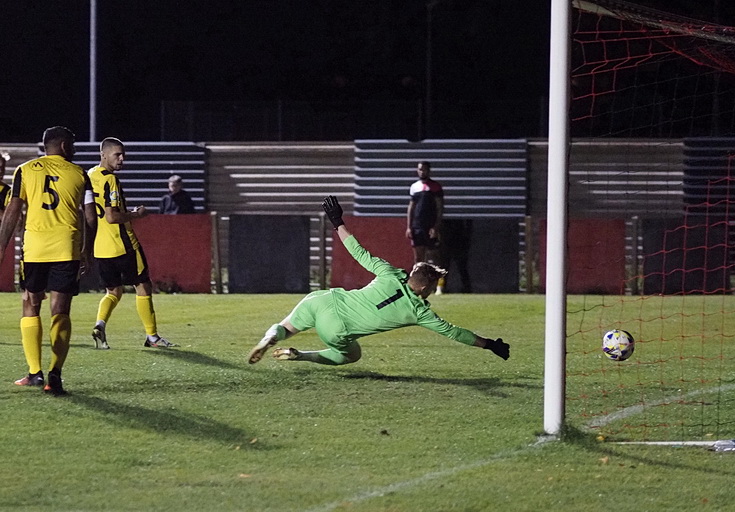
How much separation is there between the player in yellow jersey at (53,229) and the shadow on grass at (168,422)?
533 millimetres

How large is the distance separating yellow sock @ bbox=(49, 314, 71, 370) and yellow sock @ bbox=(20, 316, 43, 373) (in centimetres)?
31

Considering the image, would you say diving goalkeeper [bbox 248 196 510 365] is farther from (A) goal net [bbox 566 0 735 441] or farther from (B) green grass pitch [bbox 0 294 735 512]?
A: (A) goal net [bbox 566 0 735 441]

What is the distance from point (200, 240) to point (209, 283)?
705 mm

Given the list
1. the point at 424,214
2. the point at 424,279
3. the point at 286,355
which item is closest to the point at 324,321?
the point at 286,355

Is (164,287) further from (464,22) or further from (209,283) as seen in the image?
(464,22)

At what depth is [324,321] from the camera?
9.52m

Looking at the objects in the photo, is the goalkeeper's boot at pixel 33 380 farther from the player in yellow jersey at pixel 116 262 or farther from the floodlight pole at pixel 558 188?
the floodlight pole at pixel 558 188

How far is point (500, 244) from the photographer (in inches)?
748

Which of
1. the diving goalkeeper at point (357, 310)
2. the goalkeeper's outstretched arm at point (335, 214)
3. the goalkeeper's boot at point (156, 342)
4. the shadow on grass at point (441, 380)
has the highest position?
the goalkeeper's outstretched arm at point (335, 214)

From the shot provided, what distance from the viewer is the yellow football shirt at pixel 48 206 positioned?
8.73m

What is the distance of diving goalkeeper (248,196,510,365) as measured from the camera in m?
9.06

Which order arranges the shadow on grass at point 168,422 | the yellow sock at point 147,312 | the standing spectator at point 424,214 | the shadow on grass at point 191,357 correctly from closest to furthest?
the shadow on grass at point 168,422 → the shadow on grass at point 191,357 → the yellow sock at point 147,312 → the standing spectator at point 424,214

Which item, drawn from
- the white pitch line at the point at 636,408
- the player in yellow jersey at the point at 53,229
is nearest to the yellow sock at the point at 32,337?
the player in yellow jersey at the point at 53,229

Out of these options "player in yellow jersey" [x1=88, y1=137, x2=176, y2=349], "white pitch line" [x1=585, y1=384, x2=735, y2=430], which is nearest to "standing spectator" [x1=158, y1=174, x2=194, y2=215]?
"player in yellow jersey" [x1=88, y1=137, x2=176, y2=349]
